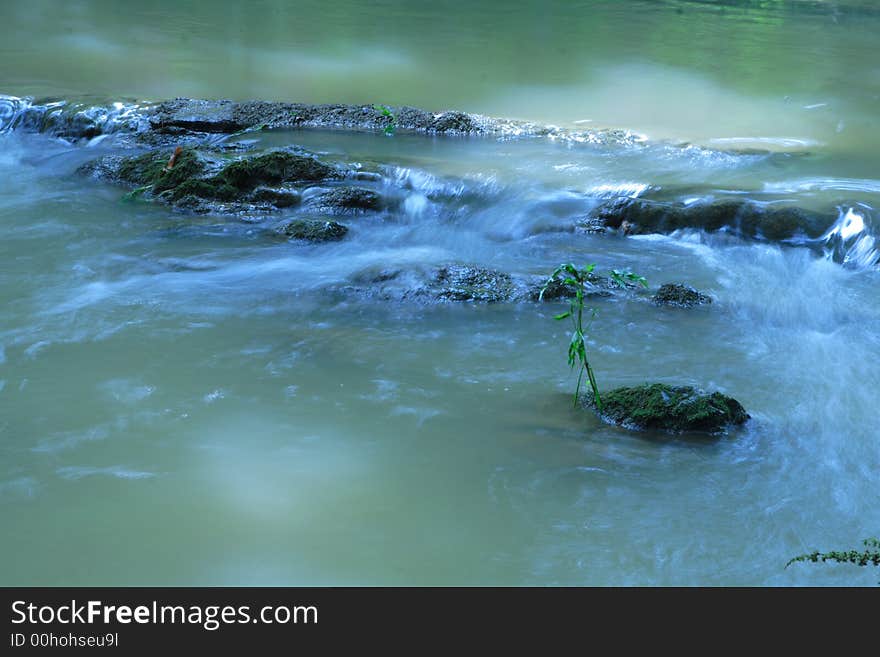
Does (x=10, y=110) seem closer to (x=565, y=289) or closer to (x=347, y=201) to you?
(x=347, y=201)

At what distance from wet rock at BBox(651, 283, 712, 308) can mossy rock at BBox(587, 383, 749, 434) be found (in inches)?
64.9

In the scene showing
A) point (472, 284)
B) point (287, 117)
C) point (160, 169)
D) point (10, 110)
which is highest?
point (287, 117)

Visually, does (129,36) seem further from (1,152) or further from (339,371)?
(339,371)

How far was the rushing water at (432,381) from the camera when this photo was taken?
3930 mm

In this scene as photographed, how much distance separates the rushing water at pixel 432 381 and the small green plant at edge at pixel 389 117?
0.19 m

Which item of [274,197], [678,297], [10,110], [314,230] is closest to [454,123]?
[274,197]

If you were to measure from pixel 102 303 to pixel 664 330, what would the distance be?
383 cm

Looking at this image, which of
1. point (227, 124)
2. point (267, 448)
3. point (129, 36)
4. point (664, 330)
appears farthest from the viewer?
point (129, 36)

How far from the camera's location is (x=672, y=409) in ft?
15.5

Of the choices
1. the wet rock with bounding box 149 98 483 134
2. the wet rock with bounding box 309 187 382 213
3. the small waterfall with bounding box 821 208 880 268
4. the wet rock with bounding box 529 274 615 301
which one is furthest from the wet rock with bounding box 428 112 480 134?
the wet rock with bounding box 529 274 615 301

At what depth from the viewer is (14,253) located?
7293 mm

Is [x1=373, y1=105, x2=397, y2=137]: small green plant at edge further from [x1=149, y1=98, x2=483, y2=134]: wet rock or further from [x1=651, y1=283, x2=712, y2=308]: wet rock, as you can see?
[x1=651, y1=283, x2=712, y2=308]: wet rock

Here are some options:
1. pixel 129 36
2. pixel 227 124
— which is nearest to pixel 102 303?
pixel 227 124

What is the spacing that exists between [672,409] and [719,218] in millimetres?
3800
